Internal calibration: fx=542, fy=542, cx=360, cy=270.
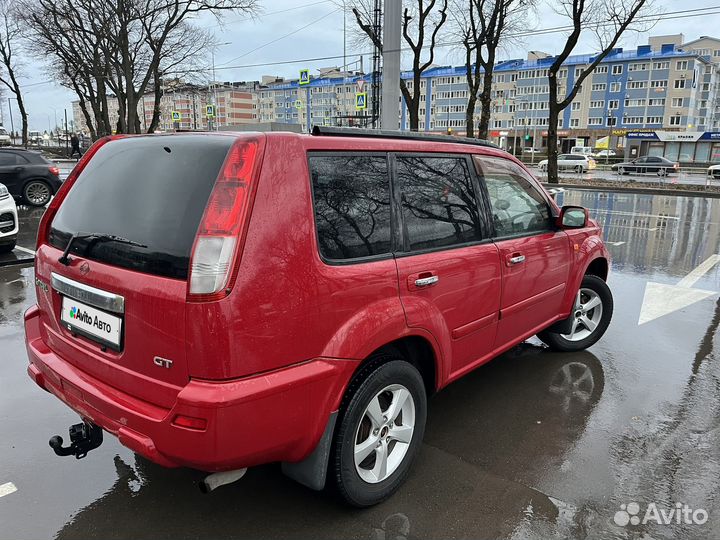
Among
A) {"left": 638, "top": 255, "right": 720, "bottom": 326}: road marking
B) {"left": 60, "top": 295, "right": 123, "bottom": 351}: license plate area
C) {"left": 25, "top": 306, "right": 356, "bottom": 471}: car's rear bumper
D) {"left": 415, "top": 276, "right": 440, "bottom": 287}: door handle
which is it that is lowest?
{"left": 638, "top": 255, "right": 720, "bottom": 326}: road marking

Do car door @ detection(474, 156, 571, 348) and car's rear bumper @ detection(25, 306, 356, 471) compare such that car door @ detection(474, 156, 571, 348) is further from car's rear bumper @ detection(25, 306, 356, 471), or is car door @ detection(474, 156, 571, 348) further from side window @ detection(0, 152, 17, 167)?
side window @ detection(0, 152, 17, 167)

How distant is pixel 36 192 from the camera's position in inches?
587

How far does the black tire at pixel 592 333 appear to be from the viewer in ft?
15.6

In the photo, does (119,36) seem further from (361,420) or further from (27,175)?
(361,420)

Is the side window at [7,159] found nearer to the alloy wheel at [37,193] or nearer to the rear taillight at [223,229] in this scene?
the alloy wheel at [37,193]

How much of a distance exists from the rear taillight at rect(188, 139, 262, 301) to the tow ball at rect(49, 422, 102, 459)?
123 centimetres

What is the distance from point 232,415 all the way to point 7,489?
1665 mm

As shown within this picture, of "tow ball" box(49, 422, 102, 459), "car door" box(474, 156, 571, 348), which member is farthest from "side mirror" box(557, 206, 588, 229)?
"tow ball" box(49, 422, 102, 459)

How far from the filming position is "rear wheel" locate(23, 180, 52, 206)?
48.1ft

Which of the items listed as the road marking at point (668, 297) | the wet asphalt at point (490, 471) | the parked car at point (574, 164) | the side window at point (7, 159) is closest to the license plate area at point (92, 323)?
the wet asphalt at point (490, 471)

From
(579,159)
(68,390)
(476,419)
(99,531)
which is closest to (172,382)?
(68,390)

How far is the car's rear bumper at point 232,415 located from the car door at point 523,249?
1564mm

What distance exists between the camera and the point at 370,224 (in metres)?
2.61

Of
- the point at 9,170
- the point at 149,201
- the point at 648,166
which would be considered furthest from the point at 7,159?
the point at 648,166
